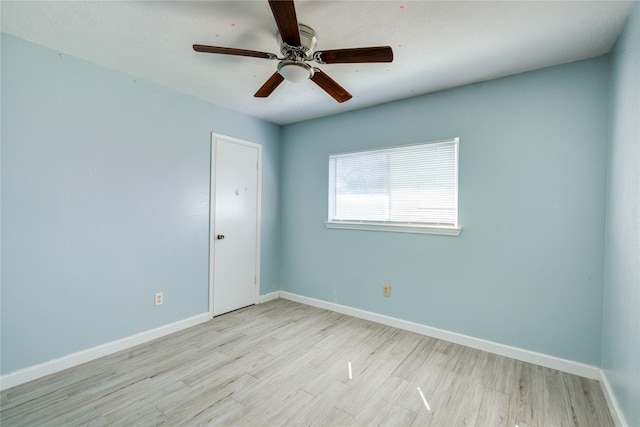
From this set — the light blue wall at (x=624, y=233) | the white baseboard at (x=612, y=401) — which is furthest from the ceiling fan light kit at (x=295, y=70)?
the white baseboard at (x=612, y=401)

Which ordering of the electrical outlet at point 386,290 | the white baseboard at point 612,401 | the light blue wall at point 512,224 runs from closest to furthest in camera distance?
the white baseboard at point 612,401 < the light blue wall at point 512,224 < the electrical outlet at point 386,290

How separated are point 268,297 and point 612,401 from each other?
11.0ft

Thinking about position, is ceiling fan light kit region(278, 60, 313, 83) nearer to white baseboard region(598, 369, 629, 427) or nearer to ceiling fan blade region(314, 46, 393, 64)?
ceiling fan blade region(314, 46, 393, 64)

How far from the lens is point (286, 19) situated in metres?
1.43

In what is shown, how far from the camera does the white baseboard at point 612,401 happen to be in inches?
65.1

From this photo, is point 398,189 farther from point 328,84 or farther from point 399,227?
point 328,84

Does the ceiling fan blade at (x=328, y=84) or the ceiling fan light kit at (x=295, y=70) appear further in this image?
the ceiling fan blade at (x=328, y=84)

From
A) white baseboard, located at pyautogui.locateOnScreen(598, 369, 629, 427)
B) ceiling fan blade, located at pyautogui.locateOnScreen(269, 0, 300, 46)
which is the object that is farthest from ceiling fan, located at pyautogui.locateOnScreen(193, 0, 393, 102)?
white baseboard, located at pyautogui.locateOnScreen(598, 369, 629, 427)

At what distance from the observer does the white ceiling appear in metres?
1.70

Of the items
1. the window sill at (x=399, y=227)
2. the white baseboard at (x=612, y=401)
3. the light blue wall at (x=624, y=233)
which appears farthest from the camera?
the window sill at (x=399, y=227)

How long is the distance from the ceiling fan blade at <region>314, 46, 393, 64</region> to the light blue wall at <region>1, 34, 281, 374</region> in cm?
193

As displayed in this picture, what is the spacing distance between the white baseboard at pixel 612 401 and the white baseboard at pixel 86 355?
11.2 ft

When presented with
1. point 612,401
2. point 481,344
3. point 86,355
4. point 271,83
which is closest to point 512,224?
point 481,344

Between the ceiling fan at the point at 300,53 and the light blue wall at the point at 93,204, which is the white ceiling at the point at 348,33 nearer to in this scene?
the ceiling fan at the point at 300,53
